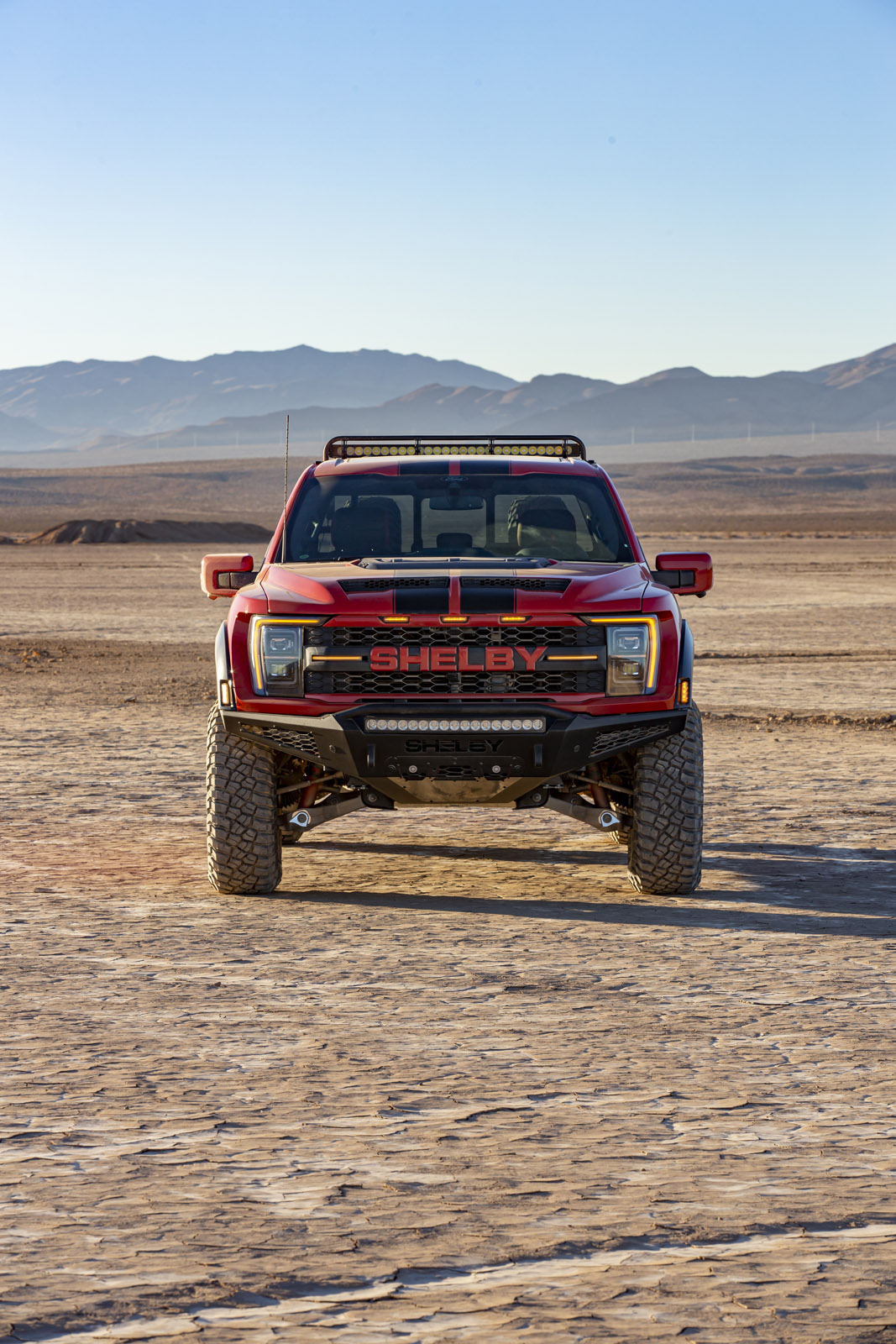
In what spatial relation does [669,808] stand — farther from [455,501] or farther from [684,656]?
[455,501]

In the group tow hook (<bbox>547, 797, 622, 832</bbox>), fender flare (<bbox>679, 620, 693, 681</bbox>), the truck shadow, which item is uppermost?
fender flare (<bbox>679, 620, 693, 681</bbox>)

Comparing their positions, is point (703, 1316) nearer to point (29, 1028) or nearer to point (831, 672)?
point (29, 1028)

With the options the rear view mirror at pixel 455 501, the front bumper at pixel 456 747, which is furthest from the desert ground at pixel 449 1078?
the rear view mirror at pixel 455 501

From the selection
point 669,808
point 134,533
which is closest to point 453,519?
point 669,808

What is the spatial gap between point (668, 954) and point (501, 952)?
69cm

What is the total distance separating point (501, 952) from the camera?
729 centimetres

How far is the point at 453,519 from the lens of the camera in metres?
9.25

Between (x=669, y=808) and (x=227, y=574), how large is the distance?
252cm

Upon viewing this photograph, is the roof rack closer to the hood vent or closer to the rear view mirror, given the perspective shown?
the rear view mirror

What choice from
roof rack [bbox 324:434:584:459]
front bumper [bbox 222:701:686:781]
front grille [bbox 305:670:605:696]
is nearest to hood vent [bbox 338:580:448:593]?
front grille [bbox 305:670:605:696]

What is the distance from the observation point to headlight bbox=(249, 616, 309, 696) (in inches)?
320

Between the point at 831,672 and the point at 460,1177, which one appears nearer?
the point at 460,1177

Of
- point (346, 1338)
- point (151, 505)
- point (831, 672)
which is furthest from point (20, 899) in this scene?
point (151, 505)

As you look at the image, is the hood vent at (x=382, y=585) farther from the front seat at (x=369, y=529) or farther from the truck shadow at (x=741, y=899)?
the truck shadow at (x=741, y=899)
